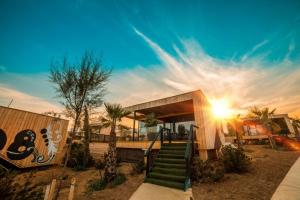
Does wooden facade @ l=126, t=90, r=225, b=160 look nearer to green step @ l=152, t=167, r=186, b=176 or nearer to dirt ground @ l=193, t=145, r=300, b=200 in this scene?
dirt ground @ l=193, t=145, r=300, b=200

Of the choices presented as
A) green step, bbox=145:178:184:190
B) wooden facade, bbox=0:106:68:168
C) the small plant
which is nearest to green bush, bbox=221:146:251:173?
green step, bbox=145:178:184:190

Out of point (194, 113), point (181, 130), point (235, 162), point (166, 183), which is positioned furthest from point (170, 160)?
point (181, 130)

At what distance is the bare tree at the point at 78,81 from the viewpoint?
569 cm

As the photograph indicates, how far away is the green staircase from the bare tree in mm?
4429

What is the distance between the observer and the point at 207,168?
676cm

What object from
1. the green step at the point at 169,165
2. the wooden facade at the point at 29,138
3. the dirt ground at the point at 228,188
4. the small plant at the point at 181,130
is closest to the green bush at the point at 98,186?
the dirt ground at the point at 228,188

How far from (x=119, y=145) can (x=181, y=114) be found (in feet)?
23.5

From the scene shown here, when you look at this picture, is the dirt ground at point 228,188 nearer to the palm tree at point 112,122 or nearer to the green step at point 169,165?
the green step at point 169,165

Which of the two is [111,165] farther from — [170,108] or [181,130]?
[181,130]

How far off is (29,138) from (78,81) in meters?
8.88

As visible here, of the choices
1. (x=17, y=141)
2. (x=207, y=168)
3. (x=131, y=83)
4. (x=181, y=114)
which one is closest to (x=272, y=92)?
(x=181, y=114)

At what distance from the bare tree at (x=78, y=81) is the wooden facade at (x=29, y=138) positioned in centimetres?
728

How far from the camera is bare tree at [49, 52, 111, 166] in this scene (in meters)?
5.69

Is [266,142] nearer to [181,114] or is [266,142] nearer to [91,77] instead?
[181,114]
